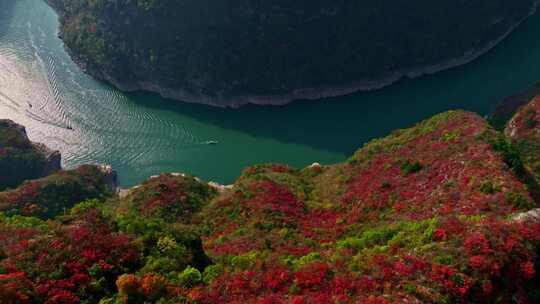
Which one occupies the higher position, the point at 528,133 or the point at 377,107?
the point at 528,133

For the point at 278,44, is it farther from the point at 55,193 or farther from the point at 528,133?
the point at 55,193

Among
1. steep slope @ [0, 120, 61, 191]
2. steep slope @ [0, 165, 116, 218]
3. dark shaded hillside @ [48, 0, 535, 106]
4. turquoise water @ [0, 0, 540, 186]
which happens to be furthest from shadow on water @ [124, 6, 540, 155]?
steep slope @ [0, 165, 116, 218]

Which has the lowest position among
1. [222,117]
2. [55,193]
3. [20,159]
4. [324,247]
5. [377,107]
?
[55,193]

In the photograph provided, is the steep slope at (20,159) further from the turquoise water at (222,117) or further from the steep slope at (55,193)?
the steep slope at (55,193)

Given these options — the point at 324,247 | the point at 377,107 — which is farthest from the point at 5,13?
the point at 324,247

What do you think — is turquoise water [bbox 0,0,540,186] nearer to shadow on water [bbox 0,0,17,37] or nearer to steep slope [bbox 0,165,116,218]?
steep slope [bbox 0,165,116,218]
